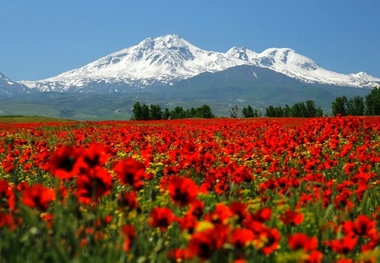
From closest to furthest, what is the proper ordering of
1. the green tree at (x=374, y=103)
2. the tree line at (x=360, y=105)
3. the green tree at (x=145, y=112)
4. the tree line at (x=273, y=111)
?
the tree line at (x=273, y=111), the green tree at (x=145, y=112), the green tree at (x=374, y=103), the tree line at (x=360, y=105)

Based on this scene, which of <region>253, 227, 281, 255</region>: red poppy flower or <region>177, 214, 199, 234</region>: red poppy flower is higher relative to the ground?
<region>177, 214, 199, 234</region>: red poppy flower

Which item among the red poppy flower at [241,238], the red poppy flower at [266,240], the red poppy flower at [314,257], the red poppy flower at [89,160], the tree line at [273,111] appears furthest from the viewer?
the tree line at [273,111]

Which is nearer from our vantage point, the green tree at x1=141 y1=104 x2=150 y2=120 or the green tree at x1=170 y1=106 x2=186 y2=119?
the green tree at x1=141 y1=104 x2=150 y2=120

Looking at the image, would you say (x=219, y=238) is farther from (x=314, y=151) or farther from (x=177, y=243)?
(x=314, y=151)

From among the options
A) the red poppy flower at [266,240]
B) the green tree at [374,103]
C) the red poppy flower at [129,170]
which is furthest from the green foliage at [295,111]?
the red poppy flower at [266,240]

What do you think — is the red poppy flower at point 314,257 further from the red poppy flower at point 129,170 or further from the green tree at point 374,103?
the green tree at point 374,103

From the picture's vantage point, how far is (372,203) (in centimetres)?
533

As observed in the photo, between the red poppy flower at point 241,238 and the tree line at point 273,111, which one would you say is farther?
the tree line at point 273,111

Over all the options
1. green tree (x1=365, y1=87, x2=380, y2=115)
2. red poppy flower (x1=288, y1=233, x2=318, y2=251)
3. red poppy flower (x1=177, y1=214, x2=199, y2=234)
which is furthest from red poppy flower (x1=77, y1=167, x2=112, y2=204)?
green tree (x1=365, y1=87, x2=380, y2=115)

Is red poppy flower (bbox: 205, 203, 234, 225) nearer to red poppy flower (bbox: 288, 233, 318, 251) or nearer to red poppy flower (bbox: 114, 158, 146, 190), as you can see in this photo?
red poppy flower (bbox: 288, 233, 318, 251)

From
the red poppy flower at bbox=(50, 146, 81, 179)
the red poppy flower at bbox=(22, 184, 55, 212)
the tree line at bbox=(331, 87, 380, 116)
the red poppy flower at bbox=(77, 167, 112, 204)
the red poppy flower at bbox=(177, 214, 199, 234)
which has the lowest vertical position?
the red poppy flower at bbox=(177, 214, 199, 234)

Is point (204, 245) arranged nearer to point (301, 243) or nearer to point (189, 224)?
point (189, 224)

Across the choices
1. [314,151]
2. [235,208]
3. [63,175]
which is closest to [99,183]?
[63,175]

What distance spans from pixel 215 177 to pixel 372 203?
1704 millimetres
